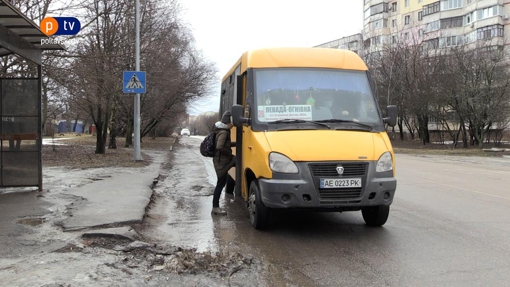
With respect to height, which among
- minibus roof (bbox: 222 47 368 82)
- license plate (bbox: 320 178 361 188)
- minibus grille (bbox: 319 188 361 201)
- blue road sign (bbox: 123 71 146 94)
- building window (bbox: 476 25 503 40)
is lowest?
minibus grille (bbox: 319 188 361 201)

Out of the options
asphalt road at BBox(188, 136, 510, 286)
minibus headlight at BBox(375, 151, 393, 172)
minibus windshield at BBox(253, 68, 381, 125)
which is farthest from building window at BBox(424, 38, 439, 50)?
minibus headlight at BBox(375, 151, 393, 172)

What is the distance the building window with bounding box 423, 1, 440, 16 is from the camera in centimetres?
5759

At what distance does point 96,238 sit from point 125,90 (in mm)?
11189

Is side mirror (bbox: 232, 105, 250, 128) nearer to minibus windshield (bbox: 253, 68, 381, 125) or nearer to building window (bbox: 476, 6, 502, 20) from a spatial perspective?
minibus windshield (bbox: 253, 68, 381, 125)

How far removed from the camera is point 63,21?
13.6 meters

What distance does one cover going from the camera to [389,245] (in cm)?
559

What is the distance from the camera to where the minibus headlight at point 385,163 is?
5.76m

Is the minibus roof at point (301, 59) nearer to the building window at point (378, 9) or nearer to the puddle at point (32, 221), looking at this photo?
the puddle at point (32, 221)

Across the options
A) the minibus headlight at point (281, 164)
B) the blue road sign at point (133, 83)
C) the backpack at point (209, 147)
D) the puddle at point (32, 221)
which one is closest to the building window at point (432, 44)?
the blue road sign at point (133, 83)

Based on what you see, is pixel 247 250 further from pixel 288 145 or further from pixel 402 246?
pixel 402 246

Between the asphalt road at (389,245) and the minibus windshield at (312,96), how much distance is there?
174 centimetres

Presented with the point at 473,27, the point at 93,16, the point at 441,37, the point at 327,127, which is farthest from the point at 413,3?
the point at 327,127

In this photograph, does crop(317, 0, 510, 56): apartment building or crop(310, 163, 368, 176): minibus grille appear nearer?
crop(310, 163, 368, 176): minibus grille

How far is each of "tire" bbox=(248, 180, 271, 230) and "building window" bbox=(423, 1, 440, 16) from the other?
6008cm
